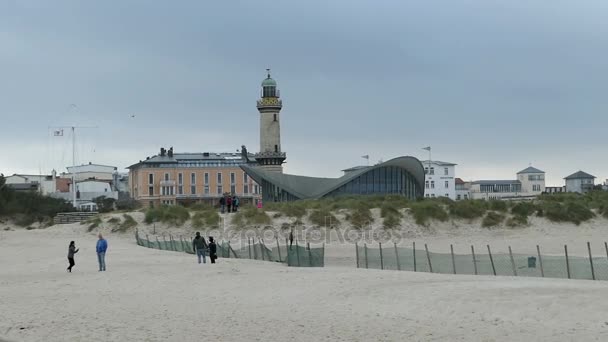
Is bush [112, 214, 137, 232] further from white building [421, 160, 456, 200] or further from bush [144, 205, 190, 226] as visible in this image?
white building [421, 160, 456, 200]

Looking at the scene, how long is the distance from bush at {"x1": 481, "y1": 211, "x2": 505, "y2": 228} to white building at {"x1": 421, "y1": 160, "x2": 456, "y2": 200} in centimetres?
7074

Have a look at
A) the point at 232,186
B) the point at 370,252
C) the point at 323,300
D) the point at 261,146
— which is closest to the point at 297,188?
the point at 261,146

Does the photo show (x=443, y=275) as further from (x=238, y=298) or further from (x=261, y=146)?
(x=261, y=146)

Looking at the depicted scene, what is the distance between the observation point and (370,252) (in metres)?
37.9

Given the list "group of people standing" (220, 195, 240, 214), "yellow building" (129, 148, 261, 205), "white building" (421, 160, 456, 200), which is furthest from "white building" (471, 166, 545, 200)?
"group of people standing" (220, 195, 240, 214)

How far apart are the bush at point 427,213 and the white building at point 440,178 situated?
69.6m

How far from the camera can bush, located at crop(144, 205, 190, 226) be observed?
59.2 m

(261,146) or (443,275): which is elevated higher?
(261,146)

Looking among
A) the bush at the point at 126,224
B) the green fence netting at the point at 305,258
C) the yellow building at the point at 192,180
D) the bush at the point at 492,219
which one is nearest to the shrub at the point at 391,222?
the bush at the point at 492,219

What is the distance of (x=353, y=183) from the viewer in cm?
8300

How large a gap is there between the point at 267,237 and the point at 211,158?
69.8 meters

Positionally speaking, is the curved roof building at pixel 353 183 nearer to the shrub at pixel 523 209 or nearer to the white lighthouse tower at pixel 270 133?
the white lighthouse tower at pixel 270 133

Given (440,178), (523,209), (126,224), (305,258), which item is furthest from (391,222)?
(440,178)

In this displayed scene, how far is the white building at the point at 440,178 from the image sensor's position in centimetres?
12525
